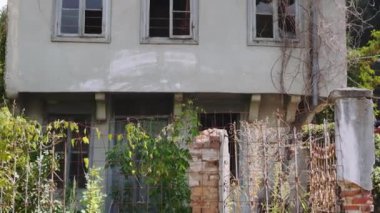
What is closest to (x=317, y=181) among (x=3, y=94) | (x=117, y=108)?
(x=117, y=108)

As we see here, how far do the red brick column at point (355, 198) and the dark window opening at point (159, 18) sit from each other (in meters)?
6.05

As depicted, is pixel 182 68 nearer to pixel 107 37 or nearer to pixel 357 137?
pixel 107 37

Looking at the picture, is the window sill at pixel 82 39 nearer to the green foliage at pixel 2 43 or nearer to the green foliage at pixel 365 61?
the green foliage at pixel 2 43

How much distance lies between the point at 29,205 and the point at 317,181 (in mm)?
4017

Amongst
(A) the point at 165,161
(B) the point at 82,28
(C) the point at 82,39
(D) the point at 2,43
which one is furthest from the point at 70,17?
(A) the point at 165,161

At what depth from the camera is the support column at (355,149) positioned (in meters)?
6.83

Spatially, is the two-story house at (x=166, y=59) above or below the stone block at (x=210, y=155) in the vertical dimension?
above

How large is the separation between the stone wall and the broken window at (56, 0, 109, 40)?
4557mm

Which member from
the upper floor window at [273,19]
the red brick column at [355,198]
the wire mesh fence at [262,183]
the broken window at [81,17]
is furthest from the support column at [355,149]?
the broken window at [81,17]

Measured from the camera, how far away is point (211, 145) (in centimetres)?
798

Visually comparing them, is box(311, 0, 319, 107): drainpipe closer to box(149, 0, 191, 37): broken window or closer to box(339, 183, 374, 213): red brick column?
box(149, 0, 191, 37): broken window

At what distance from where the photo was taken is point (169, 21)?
11.9m

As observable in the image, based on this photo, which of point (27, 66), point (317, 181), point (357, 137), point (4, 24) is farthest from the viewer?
point (4, 24)

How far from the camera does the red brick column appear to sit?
6832mm
